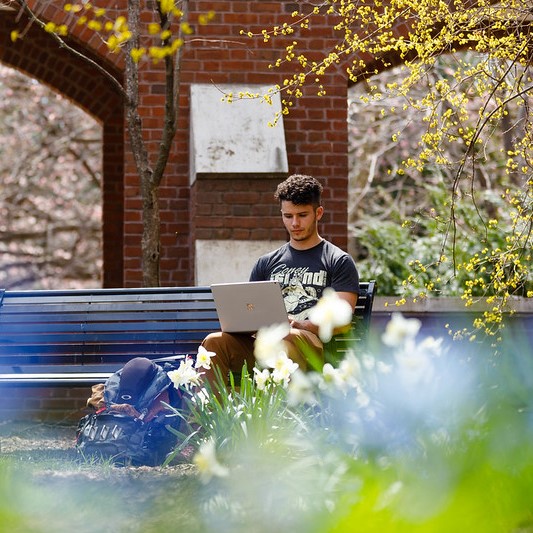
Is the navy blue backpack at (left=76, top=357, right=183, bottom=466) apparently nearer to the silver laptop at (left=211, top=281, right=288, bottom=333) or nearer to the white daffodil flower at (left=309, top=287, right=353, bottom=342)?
the silver laptop at (left=211, top=281, right=288, bottom=333)

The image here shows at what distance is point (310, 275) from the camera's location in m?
5.91

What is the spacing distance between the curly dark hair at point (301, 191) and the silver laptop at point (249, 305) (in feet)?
2.23

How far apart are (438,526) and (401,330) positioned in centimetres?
66

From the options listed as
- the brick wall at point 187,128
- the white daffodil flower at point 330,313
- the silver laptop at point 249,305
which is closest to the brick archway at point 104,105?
the brick wall at point 187,128

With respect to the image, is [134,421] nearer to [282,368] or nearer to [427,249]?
[282,368]

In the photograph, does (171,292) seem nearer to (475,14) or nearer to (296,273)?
(296,273)

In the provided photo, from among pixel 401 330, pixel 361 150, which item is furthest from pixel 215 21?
pixel 361 150

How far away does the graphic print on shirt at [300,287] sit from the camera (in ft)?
19.1

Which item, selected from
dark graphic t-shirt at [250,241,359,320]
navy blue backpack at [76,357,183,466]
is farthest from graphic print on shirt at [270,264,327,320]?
navy blue backpack at [76,357,183,466]

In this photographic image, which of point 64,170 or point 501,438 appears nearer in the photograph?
point 501,438

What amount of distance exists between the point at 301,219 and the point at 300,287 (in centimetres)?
35

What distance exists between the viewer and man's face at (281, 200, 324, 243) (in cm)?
597

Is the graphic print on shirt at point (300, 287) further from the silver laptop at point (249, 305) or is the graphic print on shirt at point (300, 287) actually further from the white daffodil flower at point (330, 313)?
the white daffodil flower at point (330, 313)

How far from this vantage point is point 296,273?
594 centimetres
